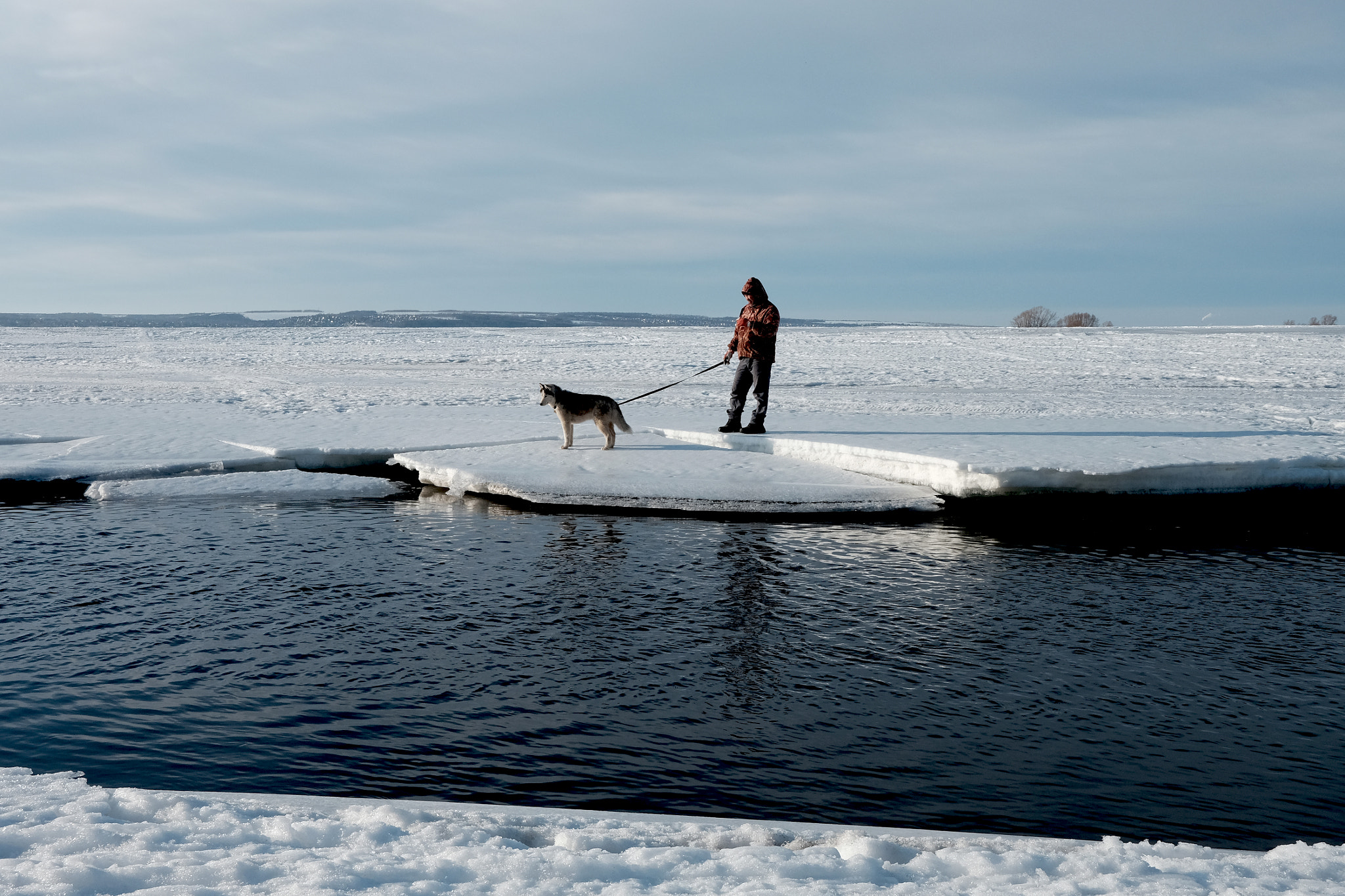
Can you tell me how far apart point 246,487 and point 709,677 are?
22.1 ft

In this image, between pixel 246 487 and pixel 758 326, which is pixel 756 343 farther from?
pixel 246 487

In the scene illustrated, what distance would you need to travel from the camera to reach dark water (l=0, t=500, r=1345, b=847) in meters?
3.66

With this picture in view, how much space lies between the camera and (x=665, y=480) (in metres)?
9.28

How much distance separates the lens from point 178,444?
11.4 meters

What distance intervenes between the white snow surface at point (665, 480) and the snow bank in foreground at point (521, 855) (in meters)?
5.56

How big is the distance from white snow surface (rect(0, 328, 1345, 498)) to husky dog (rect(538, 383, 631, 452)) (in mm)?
1216

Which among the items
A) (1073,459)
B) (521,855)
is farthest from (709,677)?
(1073,459)

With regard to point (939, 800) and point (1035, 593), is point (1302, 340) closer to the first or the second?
point (1035, 593)

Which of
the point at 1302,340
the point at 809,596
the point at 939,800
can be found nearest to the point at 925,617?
the point at 809,596

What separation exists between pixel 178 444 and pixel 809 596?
8.35 meters

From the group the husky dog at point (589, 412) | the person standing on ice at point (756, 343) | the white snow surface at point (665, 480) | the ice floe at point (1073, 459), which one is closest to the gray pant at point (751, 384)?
the person standing on ice at point (756, 343)

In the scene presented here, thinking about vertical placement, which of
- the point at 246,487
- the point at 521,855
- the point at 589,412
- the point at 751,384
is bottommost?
the point at 521,855

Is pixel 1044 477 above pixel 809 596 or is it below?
above

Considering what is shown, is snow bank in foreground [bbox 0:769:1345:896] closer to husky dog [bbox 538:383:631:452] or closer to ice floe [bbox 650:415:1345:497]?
ice floe [bbox 650:415:1345:497]
